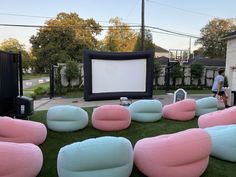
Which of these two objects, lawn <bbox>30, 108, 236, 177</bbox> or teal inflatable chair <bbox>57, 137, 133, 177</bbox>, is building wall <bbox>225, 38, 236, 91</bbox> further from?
teal inflatable chair <bbox>57, 137, 133, 177</bbox>

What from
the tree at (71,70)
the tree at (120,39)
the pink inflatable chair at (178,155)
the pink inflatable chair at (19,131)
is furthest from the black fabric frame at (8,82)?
the tree at (120,39)

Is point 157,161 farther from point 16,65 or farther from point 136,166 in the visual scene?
point 16,65

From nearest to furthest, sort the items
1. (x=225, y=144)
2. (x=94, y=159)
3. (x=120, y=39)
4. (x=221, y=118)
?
1. (x=94, y=159)
2. (x=225, y=144)
3. (x=221, y=118)
4. (x=120, y=39)

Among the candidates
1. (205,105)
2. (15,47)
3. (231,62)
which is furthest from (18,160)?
(15,47)

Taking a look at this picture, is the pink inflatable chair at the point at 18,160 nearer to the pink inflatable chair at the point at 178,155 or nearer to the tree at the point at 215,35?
the pink inflatable chair at the point at 178,155

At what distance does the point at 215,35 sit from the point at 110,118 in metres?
40.9

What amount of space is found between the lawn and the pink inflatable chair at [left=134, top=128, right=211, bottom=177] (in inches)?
12.1

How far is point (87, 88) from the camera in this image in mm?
8914

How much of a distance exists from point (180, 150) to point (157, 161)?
1.16 ft

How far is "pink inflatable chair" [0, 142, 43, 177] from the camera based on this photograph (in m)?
2.79

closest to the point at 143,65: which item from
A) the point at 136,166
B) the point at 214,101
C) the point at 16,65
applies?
the point at 214,101

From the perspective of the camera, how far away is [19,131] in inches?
170

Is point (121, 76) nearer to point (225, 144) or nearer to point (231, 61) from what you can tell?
point (231, 61)

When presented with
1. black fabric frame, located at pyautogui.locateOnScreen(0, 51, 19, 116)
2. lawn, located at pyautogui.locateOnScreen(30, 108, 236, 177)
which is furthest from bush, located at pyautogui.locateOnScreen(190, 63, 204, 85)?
black fabric frame, located at pyautogui.locateOnScreen(0, 51, 19, 116)
